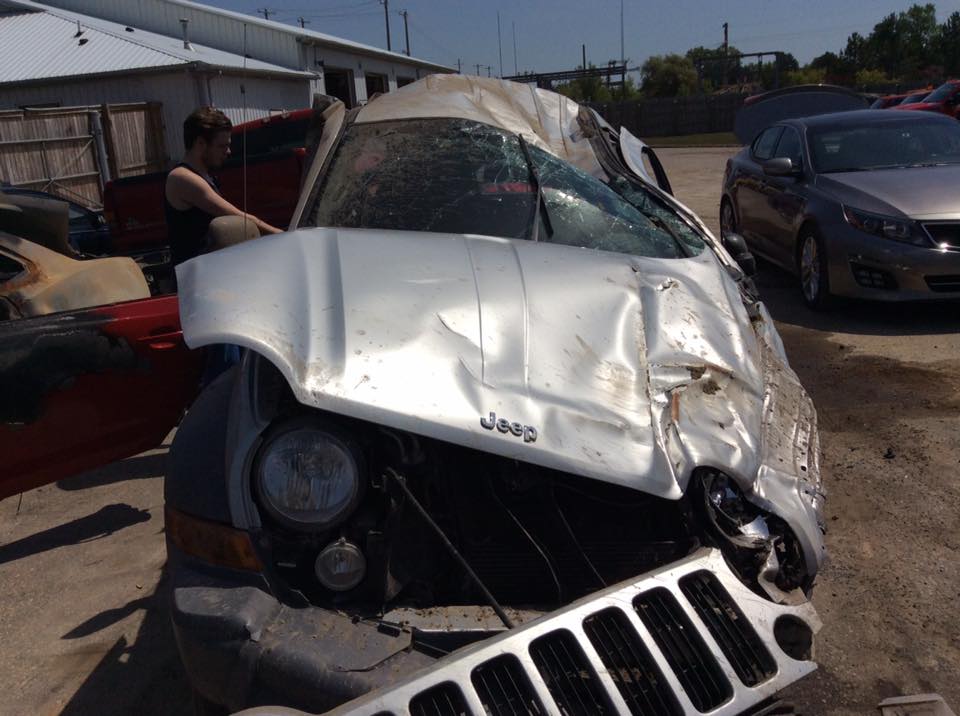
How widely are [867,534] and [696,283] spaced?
146 cm

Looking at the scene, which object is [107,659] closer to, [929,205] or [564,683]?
[564,683]

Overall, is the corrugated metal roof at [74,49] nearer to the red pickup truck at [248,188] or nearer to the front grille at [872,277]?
the red pickup truck at [248,188]

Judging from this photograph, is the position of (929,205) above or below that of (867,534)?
above

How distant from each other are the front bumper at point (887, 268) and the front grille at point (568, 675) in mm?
5451

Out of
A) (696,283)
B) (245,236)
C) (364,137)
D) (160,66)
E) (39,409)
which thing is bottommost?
Result: (39,409)

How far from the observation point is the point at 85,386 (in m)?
3.15

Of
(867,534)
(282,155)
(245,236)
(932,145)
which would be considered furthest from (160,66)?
(867,534)

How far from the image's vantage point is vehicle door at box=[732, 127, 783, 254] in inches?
326

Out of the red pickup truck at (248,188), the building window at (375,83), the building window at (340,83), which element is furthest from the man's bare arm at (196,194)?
the building window at (375,83)

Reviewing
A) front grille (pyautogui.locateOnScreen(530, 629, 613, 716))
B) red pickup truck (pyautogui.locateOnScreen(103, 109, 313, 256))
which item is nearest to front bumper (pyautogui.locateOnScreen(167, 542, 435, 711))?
front grille (pyautogui.locateOnScreen(530, 629, 613, 716))

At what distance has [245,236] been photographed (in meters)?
3.35

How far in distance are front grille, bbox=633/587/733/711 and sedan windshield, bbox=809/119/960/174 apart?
6337 mm

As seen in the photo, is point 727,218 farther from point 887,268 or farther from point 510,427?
point 510,427

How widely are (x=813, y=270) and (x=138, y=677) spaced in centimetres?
608
